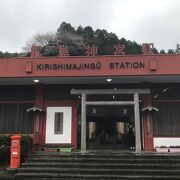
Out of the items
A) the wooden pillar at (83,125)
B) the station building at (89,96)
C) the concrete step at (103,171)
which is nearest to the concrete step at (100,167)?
the concrete step at (103,171)

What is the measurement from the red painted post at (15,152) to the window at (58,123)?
4.35m

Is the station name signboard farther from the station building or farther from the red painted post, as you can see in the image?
the red painted post

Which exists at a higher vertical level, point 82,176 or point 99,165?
point 99,165

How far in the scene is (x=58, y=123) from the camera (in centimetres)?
1719

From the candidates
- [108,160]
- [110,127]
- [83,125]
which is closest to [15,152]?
[83,125]

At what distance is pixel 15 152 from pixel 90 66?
18.9 ft

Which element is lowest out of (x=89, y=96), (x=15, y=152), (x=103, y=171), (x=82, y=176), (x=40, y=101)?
(x=82, y=176)

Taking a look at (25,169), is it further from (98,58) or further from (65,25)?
(65,25)

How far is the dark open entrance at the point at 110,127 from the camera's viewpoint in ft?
57.0

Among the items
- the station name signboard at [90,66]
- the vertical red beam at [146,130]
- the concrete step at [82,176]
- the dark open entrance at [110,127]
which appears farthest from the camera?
the dark open entrance at [110,127]

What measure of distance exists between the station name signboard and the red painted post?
176 inches

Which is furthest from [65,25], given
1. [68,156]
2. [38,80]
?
[68,156]

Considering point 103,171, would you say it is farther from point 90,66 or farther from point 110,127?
point 110,127

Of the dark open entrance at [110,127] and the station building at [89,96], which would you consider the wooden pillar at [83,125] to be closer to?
the station building at [89,96]
